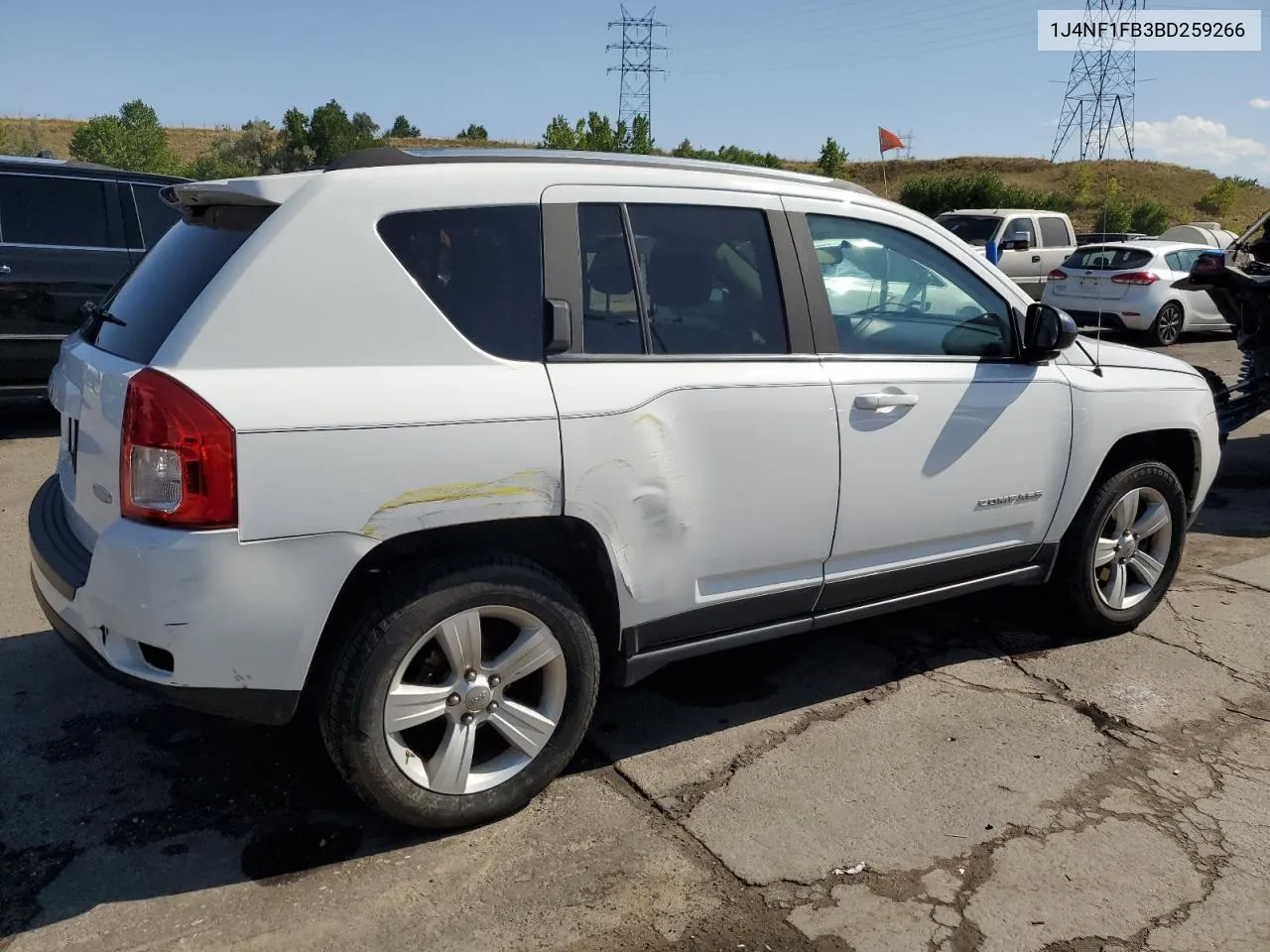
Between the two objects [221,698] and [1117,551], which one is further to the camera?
[1117,551]

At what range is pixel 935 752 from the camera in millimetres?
3637

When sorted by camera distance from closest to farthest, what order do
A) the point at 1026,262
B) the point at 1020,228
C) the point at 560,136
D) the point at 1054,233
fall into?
the point at 1020,228 → the point at 1026,262 → the point at 1054,233 → the point at 560,136

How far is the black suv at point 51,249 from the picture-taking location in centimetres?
751

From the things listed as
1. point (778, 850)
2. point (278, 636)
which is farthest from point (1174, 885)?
point (278, 636)

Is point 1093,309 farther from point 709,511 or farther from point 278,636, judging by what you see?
point 278,636

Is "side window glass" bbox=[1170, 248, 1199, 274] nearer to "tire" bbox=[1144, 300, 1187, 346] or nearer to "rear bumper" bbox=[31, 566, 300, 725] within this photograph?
"tire" bbox=[1144, 300, 1187, 346]

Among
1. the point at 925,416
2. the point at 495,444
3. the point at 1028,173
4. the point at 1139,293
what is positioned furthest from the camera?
the point at 1028,173

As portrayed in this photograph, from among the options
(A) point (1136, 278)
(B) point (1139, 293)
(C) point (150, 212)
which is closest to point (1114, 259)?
(A) point (1136, 278)

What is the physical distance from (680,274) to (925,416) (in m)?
1.04

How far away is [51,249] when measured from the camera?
7.63 meters

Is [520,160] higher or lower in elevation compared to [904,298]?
higher

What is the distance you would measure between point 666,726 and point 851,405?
1.32 m

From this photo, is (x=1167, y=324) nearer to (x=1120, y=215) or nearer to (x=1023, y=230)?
(x=1023, y=230)

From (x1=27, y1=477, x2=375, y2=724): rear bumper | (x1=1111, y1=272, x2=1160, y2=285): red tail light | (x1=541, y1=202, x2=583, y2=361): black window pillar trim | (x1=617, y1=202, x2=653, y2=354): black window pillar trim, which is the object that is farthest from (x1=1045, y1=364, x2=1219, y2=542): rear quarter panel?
(x1=1111, y1=272, x2=1160, y2=285): red tail light
